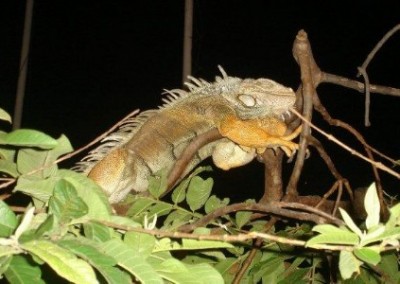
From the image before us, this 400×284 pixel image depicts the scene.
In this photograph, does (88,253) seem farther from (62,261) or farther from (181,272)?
(181,272)

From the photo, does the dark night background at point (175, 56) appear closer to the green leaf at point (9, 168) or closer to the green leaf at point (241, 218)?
the green leaf at point (241, 218)

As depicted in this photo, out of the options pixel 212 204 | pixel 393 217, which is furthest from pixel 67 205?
pixel 212 204

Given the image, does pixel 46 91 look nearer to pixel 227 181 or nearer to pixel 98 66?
pixel 98 66

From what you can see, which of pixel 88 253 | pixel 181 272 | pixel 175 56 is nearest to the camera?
pixel 88 253

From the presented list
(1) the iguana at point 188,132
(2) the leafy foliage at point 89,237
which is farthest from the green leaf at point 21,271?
(1) the iguana at point 188,132

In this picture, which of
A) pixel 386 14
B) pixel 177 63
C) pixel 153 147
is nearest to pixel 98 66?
pixel 177 63

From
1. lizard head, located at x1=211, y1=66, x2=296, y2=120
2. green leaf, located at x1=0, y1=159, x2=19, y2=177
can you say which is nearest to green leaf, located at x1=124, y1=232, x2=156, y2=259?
green leaf, located at x1=0, y1=159, x2=19, y2=177
